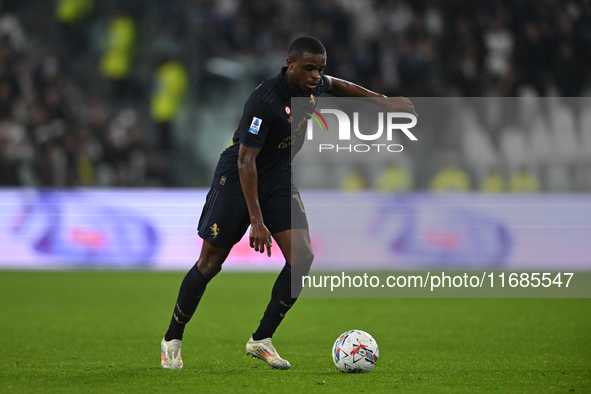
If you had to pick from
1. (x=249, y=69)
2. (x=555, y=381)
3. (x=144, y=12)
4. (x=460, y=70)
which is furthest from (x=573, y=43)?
(x=555, y=381)

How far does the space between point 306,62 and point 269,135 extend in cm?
50

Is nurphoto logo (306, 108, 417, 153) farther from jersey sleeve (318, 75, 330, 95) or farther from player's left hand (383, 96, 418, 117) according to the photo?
jersey sleeve (318, 75, 330, 95)

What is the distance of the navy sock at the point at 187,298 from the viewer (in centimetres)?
434

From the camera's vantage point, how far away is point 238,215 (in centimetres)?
428

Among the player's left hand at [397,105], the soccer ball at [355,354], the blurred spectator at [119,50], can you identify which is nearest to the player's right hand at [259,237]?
the soccer ball at [355,354]

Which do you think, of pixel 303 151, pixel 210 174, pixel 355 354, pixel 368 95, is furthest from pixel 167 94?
pixel 355 354

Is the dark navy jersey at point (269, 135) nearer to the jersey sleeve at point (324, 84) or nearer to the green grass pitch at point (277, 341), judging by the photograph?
the jersey sleeve at point (324, 84)

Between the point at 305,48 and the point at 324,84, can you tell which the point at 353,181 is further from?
the point at 305,48

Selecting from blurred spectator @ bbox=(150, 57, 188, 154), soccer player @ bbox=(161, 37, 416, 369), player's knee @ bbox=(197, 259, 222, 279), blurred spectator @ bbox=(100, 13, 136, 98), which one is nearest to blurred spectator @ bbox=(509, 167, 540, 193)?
blurred spectator @ bbox=(150, 57, 188, 154)

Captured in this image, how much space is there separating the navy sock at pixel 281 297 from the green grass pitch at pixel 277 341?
24 centimetres

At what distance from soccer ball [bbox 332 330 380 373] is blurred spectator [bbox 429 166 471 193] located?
6281mm

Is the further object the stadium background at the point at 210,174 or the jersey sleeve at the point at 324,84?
the stadium background at the point at 210,174

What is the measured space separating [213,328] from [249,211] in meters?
2.34

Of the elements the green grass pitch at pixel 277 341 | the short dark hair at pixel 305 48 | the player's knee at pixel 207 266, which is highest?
the short dark hair at pixel 305 48
